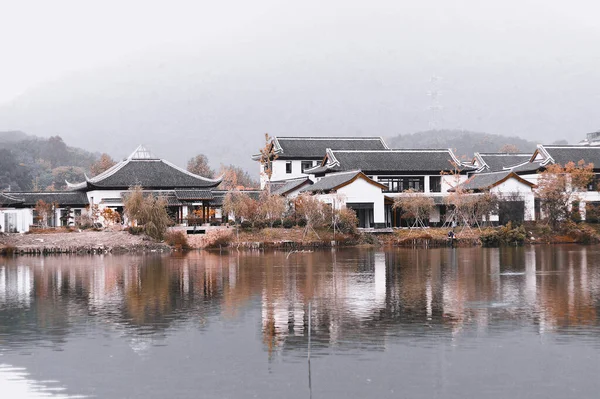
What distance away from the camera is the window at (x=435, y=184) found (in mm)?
54719

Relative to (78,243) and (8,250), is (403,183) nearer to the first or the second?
(78,243)

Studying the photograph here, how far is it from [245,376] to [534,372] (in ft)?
13.7

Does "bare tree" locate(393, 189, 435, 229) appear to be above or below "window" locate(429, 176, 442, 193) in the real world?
below

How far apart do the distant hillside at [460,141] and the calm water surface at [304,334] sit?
137 metres

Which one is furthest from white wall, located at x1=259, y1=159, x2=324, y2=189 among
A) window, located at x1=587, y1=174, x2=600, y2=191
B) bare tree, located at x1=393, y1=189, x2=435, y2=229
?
window, located at x1=587, y1=174, x2=600, y2=191

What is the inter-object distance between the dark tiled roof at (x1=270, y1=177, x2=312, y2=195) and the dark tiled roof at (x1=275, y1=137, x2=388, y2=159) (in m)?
2.93

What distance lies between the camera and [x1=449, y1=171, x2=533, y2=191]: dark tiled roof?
48.8 meters

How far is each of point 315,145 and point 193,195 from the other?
46.9 feet

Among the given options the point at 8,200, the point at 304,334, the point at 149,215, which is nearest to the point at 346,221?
the point at 149,215

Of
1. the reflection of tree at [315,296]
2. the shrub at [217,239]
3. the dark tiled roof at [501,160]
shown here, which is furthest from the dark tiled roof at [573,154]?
the shrub at [217,239]

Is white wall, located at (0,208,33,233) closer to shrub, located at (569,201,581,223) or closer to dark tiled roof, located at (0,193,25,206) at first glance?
dark tiled roof, located at (0,193,25,206)

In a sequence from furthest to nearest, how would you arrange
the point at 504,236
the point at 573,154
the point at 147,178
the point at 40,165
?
the point at 40,165, the point at 147,178, the point at 573,154, the point at 504,236

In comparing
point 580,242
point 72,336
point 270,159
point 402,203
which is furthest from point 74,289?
point 270,159

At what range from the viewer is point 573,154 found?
53.1 metres
